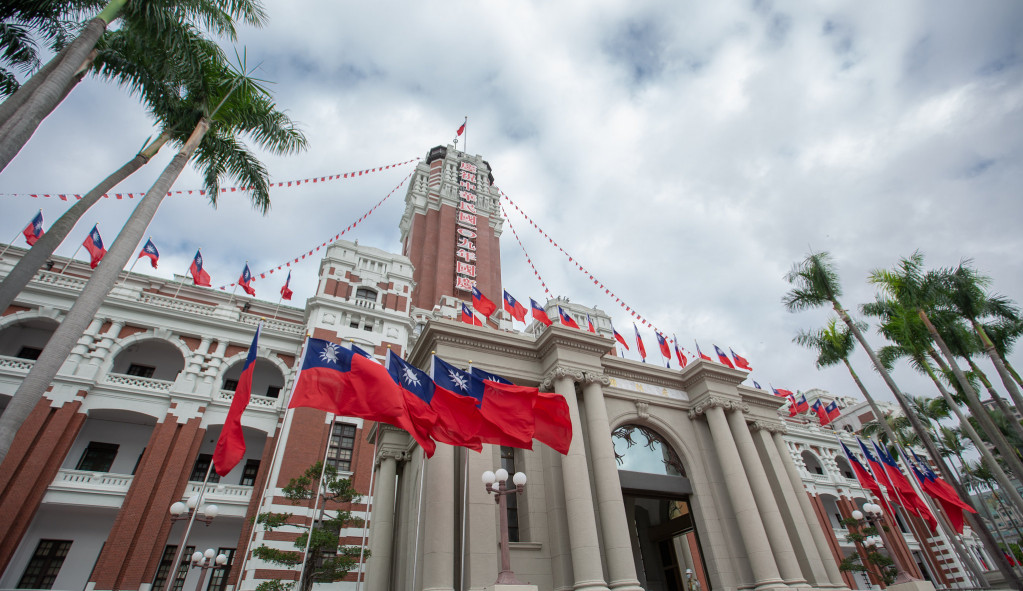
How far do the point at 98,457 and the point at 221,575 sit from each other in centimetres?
998

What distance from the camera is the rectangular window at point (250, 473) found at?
95.2 feet

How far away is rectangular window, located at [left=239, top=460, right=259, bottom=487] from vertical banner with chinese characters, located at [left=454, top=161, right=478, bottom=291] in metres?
23.1

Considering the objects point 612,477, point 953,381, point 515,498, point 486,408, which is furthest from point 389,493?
point 953,381

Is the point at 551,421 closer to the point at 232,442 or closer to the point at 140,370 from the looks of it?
the point at 232,442

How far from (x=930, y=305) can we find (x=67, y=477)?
45.9 meters

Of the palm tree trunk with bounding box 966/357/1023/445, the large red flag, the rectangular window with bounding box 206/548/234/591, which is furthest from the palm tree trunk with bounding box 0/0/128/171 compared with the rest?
the palm tree trunk with bounding box 966/357/1023/445

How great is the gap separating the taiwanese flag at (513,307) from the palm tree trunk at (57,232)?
46.8 ft

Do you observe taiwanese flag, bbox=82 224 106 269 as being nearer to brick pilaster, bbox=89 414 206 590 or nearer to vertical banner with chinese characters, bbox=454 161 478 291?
brick pilaster, bbox=89 414 206 590

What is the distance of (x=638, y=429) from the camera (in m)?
18.6

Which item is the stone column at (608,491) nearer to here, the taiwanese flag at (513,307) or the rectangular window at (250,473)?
the taiwanese flag at (513,307)

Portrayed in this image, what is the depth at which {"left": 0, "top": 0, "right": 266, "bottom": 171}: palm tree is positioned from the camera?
10.8 meters

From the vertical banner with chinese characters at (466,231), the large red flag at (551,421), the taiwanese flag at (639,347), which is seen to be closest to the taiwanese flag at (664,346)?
the taiwanese flag at (639,347)

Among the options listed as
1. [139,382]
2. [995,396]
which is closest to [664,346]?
[995,396]

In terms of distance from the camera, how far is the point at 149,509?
2472 centimetres
